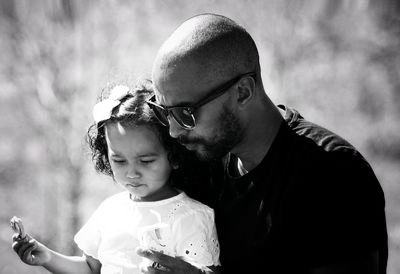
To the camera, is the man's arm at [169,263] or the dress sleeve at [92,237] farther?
the dress sleeve at [92,237]

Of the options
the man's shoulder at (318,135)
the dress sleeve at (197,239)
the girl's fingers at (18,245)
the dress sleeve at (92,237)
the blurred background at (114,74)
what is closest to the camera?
the man's shoulder at (318,135)

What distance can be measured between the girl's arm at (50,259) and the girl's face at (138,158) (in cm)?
53

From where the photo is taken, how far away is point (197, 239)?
209cm

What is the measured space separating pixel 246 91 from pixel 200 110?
216 mm

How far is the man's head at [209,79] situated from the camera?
2.04m

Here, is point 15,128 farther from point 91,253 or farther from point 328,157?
point 328,157

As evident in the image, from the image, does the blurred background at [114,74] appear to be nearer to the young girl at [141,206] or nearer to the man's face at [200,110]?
the young girl at [141,206]

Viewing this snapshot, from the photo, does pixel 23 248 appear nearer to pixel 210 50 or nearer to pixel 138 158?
pixel 138 158

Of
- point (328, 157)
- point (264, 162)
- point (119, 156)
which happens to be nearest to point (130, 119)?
point (119, 156)

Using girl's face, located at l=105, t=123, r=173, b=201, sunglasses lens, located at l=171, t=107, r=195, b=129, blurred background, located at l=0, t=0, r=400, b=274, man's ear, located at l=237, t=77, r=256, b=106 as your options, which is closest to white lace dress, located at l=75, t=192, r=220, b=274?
girl's face, located at l=105, t=123, r=173, b=201

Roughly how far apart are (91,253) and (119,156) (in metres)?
0.56

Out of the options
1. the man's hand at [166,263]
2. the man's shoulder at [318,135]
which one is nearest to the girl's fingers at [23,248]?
the man's hand at [166,263]

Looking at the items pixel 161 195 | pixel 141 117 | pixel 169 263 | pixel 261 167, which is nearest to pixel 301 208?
pixel 261 167

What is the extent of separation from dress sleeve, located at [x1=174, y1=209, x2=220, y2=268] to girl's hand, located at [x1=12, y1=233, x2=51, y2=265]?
0.70 meters
